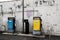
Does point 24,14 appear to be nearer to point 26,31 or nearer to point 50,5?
point 26,31

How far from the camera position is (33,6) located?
616 cm

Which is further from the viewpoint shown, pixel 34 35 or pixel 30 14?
pixel 30 14

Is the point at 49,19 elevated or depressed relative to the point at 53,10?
depressed

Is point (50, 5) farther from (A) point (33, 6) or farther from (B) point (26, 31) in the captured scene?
(B) point (26, 31)

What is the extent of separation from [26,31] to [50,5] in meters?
1.66

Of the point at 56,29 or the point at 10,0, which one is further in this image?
the point at 10,0

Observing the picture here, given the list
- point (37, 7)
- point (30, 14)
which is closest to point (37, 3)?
point (37, 7)

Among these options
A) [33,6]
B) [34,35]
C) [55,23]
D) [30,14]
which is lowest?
[34,35]

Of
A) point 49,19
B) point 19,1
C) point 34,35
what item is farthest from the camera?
point 19,1

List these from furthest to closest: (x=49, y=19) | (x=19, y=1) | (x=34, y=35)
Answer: (x=19, y=1) → (x=49, y=19) → (x=34, y=35)

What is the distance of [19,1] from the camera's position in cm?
636

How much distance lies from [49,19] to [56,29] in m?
0.57

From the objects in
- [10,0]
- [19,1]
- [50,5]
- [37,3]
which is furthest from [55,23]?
[10,0]

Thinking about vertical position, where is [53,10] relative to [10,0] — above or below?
below
